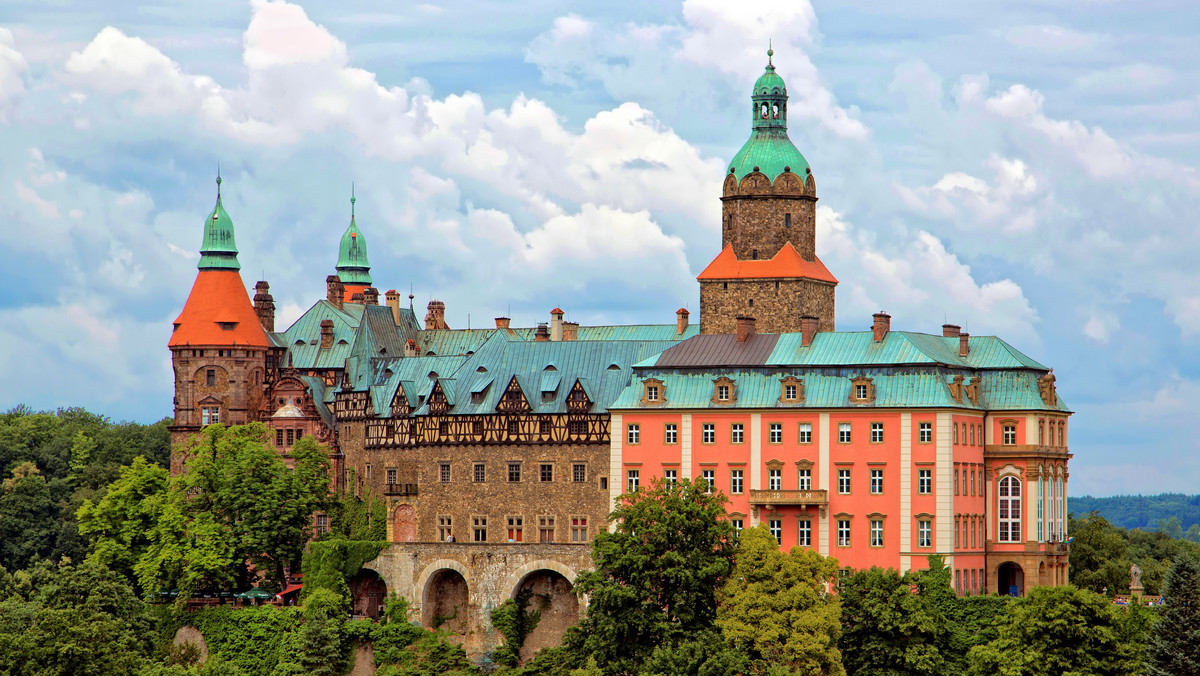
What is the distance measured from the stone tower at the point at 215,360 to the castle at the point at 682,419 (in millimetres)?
110

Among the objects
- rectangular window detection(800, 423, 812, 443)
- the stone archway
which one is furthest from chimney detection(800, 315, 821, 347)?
the stone archway

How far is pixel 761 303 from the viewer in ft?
343

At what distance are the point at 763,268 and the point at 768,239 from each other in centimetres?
173

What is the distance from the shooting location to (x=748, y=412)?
310 ft

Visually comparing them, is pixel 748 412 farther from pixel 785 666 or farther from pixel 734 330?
pixel 785 666

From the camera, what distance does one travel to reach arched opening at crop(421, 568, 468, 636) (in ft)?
322

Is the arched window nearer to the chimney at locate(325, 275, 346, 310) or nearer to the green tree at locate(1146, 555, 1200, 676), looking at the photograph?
the green tree at locate(1146, 555, 1200, 676)

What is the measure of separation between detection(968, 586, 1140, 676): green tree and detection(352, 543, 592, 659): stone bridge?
76.0 ft

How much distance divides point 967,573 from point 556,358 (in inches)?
991

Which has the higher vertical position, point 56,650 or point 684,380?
point 684,380

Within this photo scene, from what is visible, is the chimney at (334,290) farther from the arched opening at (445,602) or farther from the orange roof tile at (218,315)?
the arched opening at (445,602)

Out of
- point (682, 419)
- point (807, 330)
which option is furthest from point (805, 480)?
point (807, 330)

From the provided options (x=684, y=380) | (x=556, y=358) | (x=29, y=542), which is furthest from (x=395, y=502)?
(x=29, y=542)

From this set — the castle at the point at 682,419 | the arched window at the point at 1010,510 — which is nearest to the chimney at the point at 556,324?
the castle at the point at 682,419
